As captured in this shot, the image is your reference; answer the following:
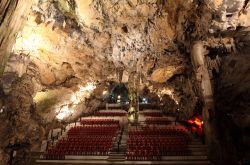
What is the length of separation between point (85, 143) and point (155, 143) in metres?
4.38

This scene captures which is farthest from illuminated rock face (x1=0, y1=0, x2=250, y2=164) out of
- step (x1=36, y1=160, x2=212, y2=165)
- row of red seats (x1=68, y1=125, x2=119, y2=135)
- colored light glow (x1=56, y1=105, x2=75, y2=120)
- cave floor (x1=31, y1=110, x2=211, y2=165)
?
cave floor (x1=31, y1=110, x2=211, y2=165)

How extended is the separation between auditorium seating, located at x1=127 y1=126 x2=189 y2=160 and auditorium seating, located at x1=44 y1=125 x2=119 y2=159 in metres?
1.49

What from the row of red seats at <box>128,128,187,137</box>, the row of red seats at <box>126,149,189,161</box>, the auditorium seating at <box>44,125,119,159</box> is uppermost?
the row of red seats at <box>128,128,187,137</box>

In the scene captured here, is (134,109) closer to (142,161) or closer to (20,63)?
(142,161)

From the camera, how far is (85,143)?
1305 centimetres

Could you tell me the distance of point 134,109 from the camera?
17.7m

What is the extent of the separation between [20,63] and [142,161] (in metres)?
9.00

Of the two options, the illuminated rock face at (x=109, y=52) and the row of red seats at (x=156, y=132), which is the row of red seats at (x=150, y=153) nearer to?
the row of red seats at (x=156, y=132)

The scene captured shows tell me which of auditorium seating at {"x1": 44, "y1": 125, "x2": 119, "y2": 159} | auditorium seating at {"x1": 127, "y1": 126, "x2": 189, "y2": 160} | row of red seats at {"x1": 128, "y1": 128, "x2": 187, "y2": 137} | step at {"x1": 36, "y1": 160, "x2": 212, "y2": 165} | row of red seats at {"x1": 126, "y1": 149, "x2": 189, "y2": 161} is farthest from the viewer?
row of red seats at {"x1": 128, "y1": 128, "x2": 187, "y2": 137}

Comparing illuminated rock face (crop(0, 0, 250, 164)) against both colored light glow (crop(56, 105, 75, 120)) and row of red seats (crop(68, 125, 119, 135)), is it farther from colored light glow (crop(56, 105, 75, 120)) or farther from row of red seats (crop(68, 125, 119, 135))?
row of red seats (crop(68, 125, 119, 135))

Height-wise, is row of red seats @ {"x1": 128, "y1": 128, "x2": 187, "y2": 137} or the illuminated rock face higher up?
the illuminated rock face

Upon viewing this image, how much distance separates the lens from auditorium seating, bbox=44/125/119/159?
12086 mm

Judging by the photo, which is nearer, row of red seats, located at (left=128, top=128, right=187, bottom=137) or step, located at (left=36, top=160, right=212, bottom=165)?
step, located at (left=36, top=160, right=212, bottom=165)

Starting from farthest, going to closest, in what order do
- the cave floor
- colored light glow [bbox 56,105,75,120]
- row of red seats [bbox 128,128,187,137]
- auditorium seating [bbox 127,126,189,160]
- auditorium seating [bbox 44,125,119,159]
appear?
colored light glow [bbox 56,105,75,120] < row of red seats [bbox 128,128,187,137] < auditorium seating [bbox 44,125,119,159] < auditorium seating [bbox 127,126,189,160] < the cave floor
